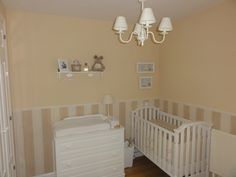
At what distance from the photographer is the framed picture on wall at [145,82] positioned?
139 inches

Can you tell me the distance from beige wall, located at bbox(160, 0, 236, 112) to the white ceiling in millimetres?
208

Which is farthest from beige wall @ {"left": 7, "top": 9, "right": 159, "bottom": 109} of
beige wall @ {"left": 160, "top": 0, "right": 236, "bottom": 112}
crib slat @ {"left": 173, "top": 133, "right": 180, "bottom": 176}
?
crib slat @ {"left": 173, "top": 133, "right": 180, "bottom": 176}

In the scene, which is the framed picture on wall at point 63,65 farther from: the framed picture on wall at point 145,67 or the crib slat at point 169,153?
the crib slat at point 169,153

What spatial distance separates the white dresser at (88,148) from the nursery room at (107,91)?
0.05 ft

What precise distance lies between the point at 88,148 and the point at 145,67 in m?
1.81

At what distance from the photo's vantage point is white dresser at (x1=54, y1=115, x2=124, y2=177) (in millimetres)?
2486

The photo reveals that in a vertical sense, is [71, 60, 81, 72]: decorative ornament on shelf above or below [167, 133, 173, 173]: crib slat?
above

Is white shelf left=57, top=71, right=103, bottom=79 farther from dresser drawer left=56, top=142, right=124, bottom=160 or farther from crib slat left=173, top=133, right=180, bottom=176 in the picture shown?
crib slat left=173, top=133, right=180, bottom=176

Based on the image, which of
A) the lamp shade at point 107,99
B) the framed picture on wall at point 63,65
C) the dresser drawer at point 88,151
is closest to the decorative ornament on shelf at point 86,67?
the framed picture on wall at point 63,65

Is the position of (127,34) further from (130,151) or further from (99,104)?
(130,151)

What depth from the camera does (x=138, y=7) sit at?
2457 millimetres

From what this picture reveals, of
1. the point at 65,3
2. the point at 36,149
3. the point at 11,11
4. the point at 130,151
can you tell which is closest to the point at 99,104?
the point at 130,151

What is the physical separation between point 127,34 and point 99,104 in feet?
4.42

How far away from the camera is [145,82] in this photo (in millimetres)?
3562
